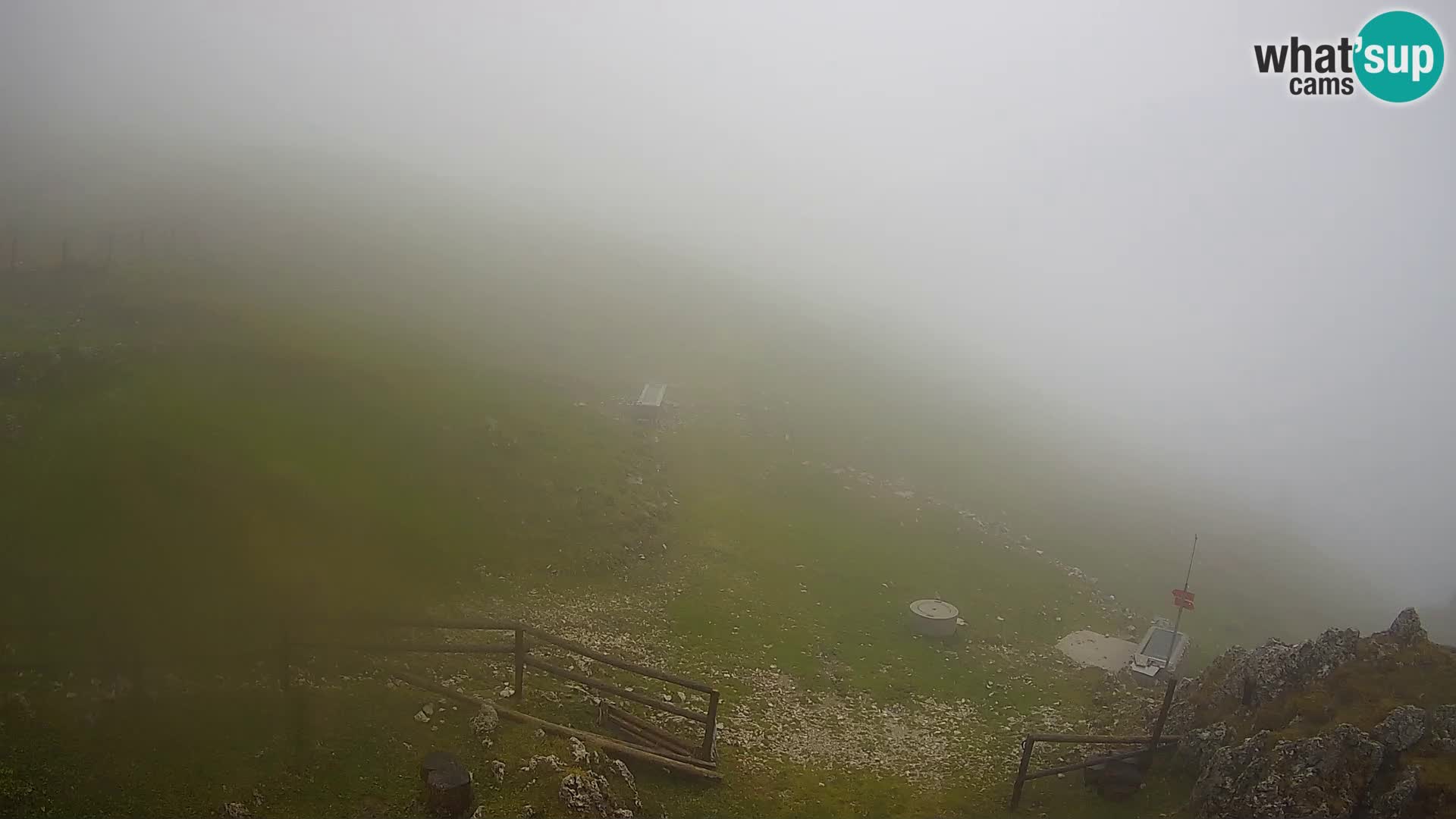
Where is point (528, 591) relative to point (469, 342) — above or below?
below

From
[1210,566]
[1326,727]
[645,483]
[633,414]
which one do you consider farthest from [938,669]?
[1210,566]

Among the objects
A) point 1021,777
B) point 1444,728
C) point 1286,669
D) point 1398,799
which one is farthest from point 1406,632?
point 1021,777

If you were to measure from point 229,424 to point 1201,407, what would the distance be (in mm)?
176275

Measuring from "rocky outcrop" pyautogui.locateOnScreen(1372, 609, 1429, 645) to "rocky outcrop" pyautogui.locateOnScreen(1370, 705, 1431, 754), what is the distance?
19.8 feet

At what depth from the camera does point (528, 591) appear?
107 feet

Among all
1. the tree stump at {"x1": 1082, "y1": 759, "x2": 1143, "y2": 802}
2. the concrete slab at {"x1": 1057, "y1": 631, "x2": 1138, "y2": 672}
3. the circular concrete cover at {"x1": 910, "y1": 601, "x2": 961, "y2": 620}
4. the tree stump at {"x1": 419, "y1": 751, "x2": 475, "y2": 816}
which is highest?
the tree stump at {"x1": 419, "y1": 751, "x2": 475, "y2": 816}

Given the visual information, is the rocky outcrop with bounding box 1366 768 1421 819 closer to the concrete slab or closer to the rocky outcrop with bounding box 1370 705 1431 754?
the rocky outcrop with bounding box 1370 705 1431 754

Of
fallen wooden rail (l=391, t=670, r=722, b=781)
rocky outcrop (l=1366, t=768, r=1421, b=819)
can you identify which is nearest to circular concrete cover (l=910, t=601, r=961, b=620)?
fallen wooden rail (l=391, t=670, r=722, b=781)

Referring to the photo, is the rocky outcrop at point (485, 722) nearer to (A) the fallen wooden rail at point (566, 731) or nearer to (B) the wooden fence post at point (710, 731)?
(A) the fallen wooden rail at point (566, 731)

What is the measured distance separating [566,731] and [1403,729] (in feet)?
65.3

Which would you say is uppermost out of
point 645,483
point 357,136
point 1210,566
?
point 357,136

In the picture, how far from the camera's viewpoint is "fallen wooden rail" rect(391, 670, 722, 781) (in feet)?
66.9

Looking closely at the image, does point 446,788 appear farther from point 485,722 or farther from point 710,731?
point 710,731

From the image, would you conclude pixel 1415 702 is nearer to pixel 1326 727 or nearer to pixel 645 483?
pixel 1326 727
